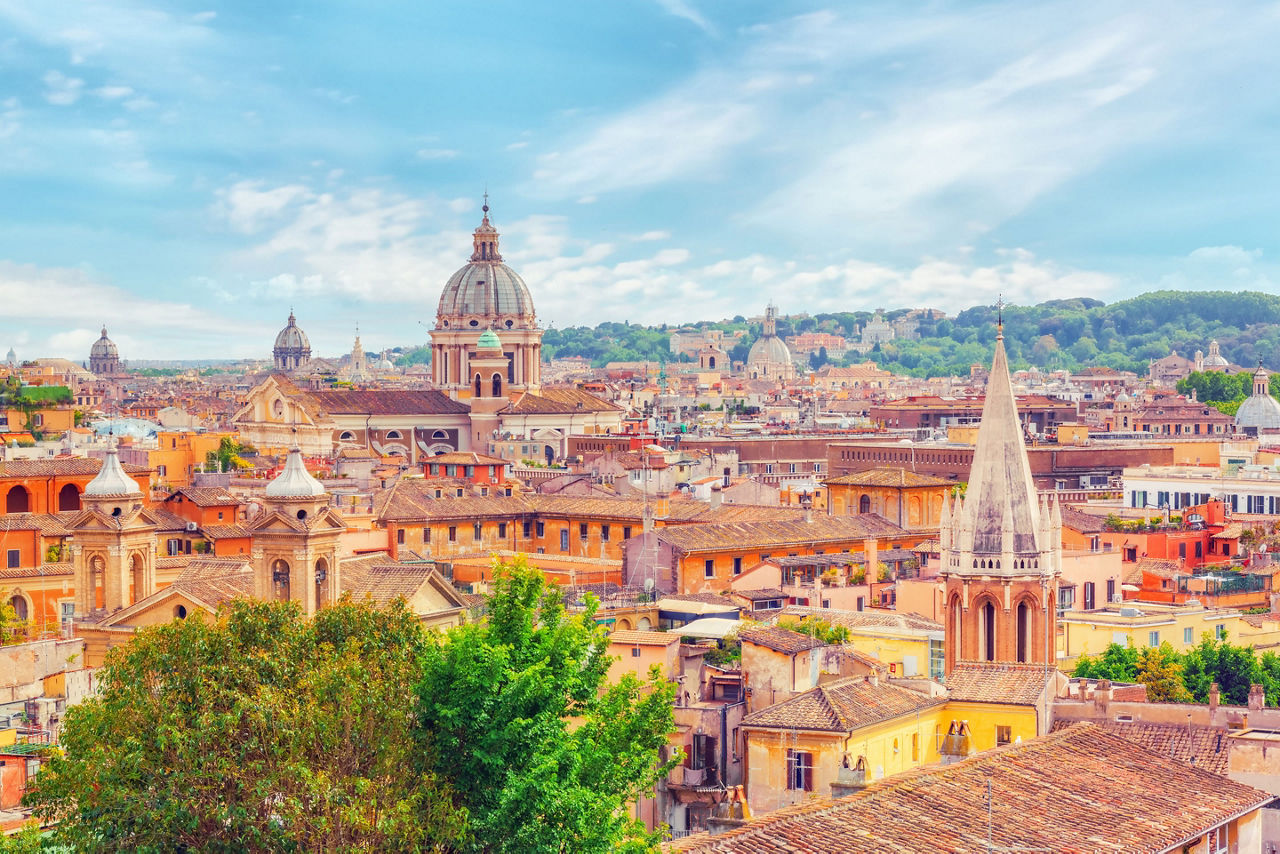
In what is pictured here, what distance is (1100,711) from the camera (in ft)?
77.8

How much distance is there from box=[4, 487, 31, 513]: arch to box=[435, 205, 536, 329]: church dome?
63982 mm

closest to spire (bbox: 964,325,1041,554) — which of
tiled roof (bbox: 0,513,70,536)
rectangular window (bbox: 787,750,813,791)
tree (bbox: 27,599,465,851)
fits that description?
rectangular window (bbox: 787,750,813,791)

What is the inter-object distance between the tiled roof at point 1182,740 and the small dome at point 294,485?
38.3ft

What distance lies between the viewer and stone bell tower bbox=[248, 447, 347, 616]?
95.3 feet

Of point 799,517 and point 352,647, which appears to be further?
point 799,517

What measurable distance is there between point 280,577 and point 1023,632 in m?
11.0

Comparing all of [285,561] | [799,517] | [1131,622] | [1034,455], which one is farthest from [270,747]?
[1034,455]

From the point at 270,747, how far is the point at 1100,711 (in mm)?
11742

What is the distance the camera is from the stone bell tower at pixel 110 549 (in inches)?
1227

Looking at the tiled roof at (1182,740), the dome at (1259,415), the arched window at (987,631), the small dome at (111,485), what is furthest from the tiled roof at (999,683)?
the dome at (1259,415)

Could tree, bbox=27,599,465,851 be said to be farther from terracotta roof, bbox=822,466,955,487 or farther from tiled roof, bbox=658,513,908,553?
terracotta roof, bbox=822,466,955,487

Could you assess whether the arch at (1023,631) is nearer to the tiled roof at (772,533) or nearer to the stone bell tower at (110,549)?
the tiled roof at (772,533)

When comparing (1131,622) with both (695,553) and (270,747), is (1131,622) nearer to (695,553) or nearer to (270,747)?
(695,553)

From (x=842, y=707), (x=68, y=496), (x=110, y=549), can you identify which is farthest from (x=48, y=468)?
(x=842, y=707)
